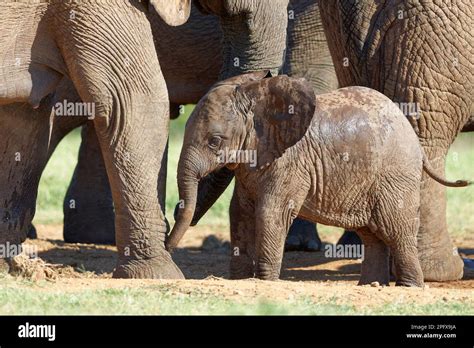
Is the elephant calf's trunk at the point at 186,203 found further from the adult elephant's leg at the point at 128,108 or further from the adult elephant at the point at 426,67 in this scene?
the adult elephant at the point at 426,67

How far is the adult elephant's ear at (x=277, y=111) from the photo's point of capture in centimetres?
786

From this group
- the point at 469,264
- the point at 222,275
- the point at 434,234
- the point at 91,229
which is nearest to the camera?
the point at 434,234

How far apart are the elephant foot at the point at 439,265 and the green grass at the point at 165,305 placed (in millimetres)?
1847

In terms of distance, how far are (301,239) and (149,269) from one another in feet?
10.0

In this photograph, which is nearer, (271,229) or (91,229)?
(271,229)

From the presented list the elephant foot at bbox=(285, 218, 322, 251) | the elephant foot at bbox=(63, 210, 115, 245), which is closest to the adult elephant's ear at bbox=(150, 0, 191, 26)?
the elephant foot at bbox=(285, 218, 322, 251)

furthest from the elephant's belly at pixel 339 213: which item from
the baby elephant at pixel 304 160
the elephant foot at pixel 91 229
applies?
the elephant foot at pixel 91 229

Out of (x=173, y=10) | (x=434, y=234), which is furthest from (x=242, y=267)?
(x=173, y=10)

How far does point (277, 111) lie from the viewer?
794 centimetres

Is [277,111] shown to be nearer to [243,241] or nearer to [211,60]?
[243,241]

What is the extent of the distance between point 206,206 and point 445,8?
1.75 meters

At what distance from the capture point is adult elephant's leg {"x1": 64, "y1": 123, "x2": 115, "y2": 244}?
11.5 m

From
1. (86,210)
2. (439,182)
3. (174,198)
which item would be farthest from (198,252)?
(439,182)

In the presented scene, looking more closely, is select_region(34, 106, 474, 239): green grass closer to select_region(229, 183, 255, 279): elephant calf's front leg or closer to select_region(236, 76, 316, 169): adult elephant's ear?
select_region(229, 183, 255, 279): elephant calf's front leg
